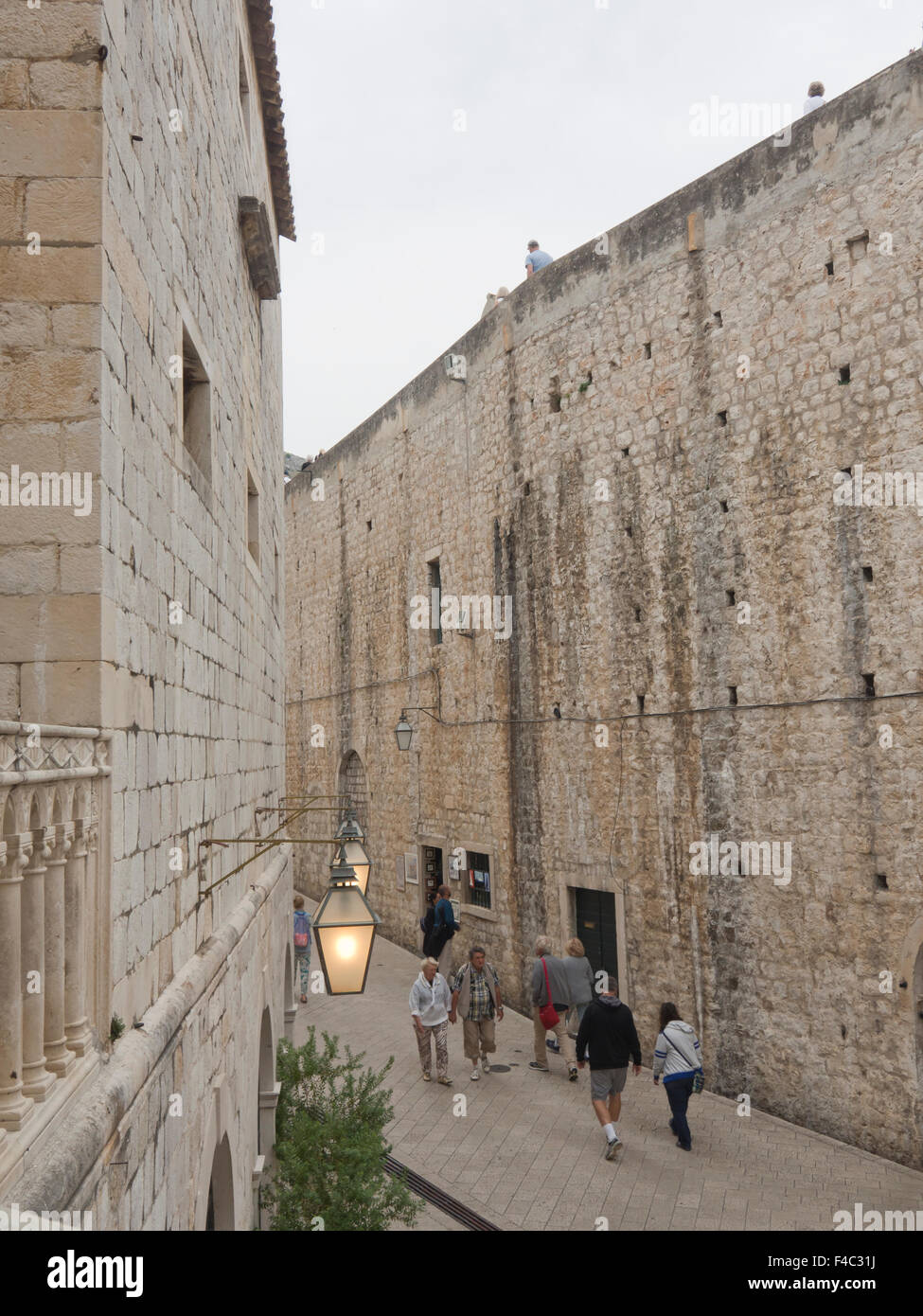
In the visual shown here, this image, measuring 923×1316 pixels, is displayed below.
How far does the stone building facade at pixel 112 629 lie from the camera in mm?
2469

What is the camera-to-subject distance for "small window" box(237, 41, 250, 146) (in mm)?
7477

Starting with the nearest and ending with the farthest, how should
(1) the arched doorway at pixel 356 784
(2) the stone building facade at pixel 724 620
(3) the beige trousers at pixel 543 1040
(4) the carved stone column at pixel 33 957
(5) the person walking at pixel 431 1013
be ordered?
(4) the carved stone column at pixel 33 957 < (2) the stone building facade at pixel 724 620 < (5) the person walking at pixel 431 1013 < (3) the beige trousers at pixel 543 1040 < (1) the arched doorway at pixel 356 784

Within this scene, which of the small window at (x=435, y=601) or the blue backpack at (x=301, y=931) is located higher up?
the small window at (x=435, y=601)

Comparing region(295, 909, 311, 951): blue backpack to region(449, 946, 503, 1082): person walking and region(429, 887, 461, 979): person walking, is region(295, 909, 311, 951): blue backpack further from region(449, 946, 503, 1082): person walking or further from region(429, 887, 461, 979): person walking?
region(449, 946, 503, 1082): person walking

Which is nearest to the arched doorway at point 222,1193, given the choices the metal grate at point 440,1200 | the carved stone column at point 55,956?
the metal grate at point 440,1200

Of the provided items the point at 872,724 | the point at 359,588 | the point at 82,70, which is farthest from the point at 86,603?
the point at 359,588

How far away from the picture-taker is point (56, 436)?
306 cm

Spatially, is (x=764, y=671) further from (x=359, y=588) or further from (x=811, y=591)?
(x=359, y=588)

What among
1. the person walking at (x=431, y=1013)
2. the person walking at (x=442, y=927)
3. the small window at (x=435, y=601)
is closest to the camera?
the person walking at (x=431, y=1013)

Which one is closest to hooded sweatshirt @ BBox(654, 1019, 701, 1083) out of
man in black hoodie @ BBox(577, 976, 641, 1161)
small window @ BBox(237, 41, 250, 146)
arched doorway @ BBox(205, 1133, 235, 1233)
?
man in black hoodie @ BBox(577, 976, 641, 1161)

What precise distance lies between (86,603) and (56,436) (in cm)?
52

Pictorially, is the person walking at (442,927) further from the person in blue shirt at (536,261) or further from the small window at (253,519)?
the person in blue shirt at (536,261)

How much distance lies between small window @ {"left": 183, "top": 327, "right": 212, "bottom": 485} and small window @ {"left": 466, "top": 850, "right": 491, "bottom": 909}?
30.4 feet

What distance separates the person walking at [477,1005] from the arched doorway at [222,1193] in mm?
4189
